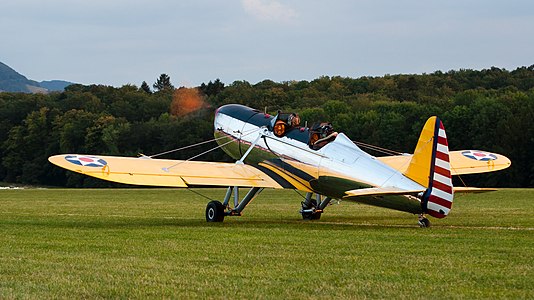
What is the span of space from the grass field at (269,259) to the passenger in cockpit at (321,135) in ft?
5.34

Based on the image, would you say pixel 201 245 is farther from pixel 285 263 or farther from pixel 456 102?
pixel 456 102

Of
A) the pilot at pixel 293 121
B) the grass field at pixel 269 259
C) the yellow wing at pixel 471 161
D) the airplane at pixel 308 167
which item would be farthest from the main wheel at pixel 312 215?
the pilot at pixel 293 121

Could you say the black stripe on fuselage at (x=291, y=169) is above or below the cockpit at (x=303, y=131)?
below

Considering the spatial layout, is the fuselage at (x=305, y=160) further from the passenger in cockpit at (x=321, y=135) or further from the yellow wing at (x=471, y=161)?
the yellow wing at (x=471, y=161)

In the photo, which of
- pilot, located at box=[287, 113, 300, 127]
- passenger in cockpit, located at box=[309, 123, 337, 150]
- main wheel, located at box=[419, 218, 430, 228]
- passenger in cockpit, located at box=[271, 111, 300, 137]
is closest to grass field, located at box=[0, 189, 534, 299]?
main wheel, located at box=[419, 218, 430, 228]

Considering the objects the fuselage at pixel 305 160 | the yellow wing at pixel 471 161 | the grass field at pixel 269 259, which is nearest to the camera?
the grass field at pixel 269 259

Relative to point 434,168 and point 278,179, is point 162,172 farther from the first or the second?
point 434,168

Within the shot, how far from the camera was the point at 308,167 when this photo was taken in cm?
2009

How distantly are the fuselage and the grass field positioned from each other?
2.57 feet

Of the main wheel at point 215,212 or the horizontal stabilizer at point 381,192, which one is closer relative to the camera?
the horizontal stabilizer at point 381,192

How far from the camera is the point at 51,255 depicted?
13188 millimetres

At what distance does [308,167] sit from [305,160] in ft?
0.67

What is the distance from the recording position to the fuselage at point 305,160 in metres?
18.0

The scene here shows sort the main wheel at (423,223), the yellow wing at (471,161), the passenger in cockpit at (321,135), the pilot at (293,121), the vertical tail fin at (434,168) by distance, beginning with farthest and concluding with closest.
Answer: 1. the yellow wing at (471,161)
2. the pilot at (293,121)
3. the passenger in cockpit at (321,135)
4. the main wheel at (423,223)
5. the vertical tail fin at (434,168)
